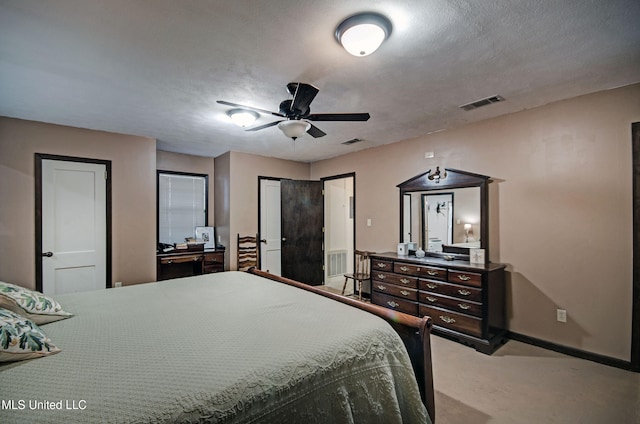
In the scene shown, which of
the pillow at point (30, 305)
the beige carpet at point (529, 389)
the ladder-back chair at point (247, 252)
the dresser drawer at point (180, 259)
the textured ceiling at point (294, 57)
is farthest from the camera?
the ladder-back chair at point (247, 252)

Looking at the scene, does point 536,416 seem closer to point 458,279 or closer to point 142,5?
point 458,279

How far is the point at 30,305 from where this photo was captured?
5.06 ft

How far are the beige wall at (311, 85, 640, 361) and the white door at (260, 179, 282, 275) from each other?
127 inches

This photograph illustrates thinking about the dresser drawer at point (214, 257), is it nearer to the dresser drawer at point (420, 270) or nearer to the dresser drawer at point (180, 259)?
the dresser drawer at point (180, 259)

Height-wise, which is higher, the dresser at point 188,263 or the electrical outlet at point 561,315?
the dresser at point 188,263

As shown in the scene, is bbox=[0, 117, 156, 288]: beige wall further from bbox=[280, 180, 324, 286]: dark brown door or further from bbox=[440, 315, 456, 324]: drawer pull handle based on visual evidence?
bbox=[440, 315, 456, 324]: drawer pull handle

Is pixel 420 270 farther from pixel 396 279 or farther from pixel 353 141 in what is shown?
pixel 353 141

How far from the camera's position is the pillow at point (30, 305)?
1.48m

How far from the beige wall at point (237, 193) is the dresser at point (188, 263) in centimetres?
22

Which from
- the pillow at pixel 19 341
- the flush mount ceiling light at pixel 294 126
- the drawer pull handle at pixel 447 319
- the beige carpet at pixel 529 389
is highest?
the flush mount ceiling light at pixel 294 126

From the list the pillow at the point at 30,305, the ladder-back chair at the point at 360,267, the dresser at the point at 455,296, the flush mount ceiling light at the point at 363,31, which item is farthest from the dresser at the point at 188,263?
the flush mount ceiling light at the point at 363,31

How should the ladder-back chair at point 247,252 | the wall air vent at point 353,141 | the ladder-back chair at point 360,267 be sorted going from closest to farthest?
the wall air vent at point 353,141, the ladder-back chair at point 360,267, the ladder-back chair at point 247,252

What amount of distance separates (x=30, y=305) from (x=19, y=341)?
0.52 metres

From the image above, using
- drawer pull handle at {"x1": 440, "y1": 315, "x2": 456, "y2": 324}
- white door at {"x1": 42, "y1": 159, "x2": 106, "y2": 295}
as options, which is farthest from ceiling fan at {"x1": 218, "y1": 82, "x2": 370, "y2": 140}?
white door at {"x1": 42, "y1": 159, "x2": 106, "y2": 295}
